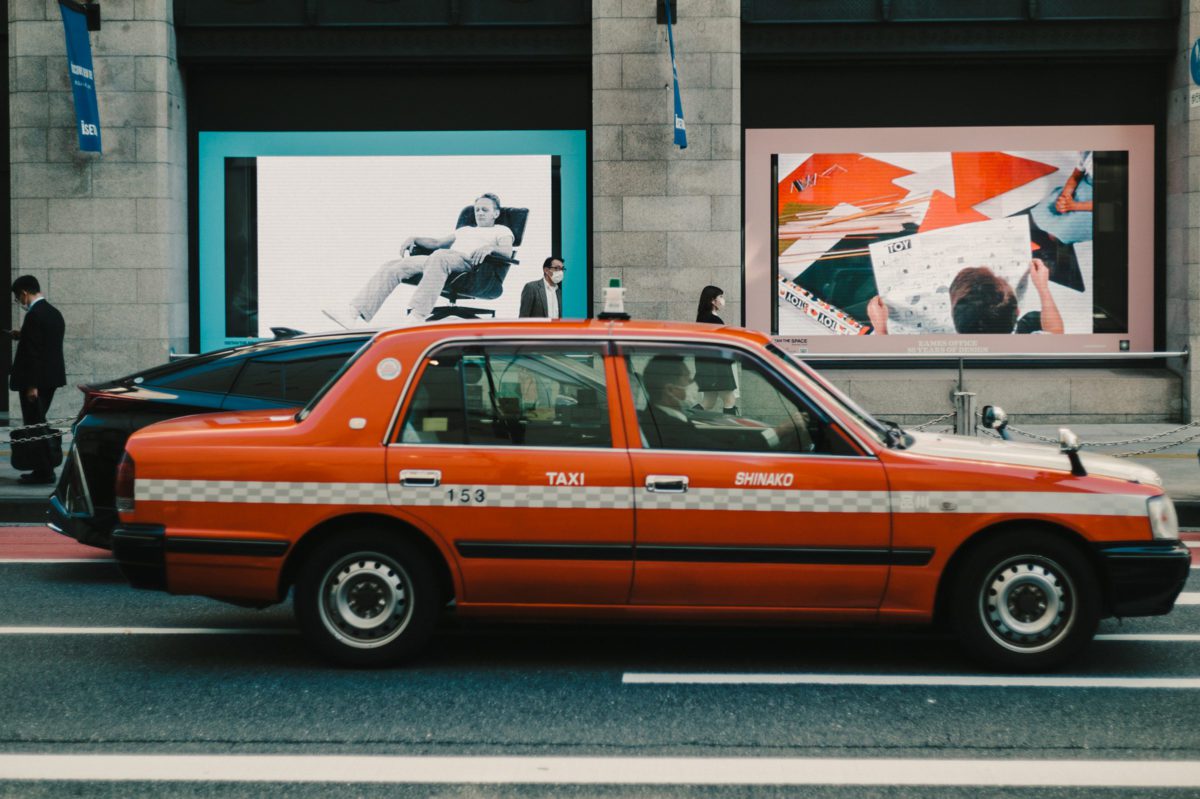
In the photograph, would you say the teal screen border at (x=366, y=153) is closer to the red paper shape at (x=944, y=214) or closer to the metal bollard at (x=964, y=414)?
the red paper shape at (x=944, y=214)

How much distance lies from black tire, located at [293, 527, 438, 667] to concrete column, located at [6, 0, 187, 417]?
410 inches

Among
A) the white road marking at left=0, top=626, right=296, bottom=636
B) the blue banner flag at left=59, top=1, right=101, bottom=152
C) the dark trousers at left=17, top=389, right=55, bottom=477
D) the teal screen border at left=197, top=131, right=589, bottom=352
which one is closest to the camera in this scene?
the white road marking at left=0, top=626, right=296, bottom=636

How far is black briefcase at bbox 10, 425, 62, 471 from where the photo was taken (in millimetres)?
12172

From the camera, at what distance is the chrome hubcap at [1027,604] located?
6.28m

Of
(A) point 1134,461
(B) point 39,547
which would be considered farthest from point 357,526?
(A) point 1134,461

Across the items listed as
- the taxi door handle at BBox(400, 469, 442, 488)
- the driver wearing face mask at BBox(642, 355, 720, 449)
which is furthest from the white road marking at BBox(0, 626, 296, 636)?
the driver wearing face mask at BBox(642, 355, 720, 449)

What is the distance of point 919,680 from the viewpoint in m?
6.27

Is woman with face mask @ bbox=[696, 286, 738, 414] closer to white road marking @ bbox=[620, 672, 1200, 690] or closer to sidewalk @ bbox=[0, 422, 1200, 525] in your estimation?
white road marking @ bbox=[620, 672, 1200, 690]

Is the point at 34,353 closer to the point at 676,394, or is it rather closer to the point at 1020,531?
the point at 676,394

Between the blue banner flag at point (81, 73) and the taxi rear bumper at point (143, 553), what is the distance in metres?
10.2

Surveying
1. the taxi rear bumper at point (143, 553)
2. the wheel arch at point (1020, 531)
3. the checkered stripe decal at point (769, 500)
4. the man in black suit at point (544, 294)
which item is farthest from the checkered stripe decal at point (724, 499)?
the man in black suit at point (544, 294)

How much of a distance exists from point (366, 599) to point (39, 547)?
15.5 feet

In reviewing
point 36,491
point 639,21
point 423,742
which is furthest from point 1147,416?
point 423,742

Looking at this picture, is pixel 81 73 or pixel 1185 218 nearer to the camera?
pixel 81 73
